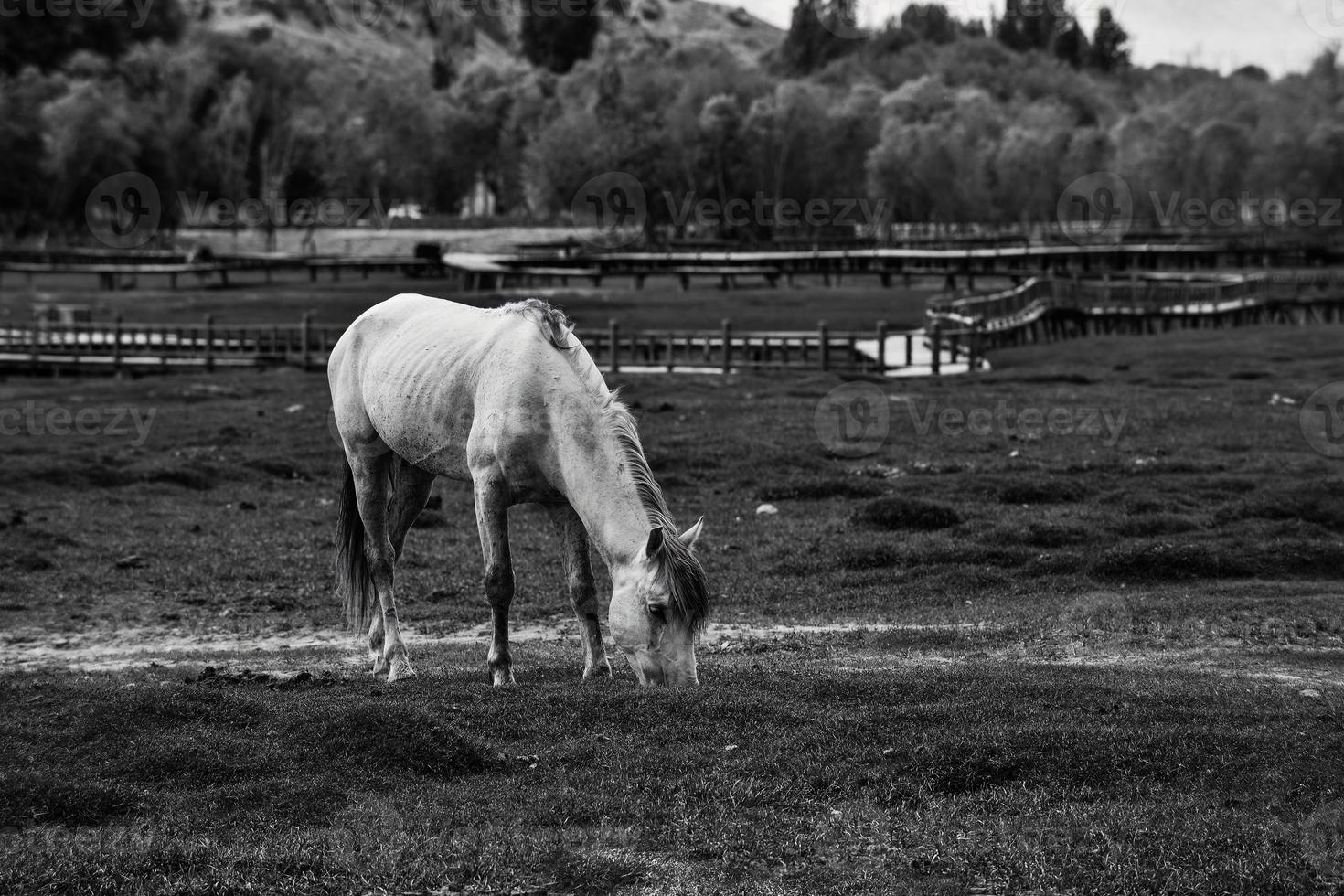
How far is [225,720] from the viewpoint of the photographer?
33.9 ft

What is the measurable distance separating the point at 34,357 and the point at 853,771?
43.6 meters

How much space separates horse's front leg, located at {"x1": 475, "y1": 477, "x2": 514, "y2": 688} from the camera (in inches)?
460

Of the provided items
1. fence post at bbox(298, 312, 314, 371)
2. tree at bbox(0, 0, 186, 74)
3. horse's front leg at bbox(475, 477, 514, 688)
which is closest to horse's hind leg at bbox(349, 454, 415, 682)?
horse's front leg at bbox(475, 477, 514, 688)

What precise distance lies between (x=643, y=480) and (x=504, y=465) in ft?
3.90

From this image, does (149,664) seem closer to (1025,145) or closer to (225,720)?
(225,720)

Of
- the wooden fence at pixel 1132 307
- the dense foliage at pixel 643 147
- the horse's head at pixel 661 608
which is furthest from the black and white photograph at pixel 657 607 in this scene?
the dense foliage at pixel 643 147

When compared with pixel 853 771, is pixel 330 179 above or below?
above

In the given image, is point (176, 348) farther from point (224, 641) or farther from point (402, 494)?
point (402, 494)

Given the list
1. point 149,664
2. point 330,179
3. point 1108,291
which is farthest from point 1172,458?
point 330,179

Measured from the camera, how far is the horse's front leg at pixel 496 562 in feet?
38.3

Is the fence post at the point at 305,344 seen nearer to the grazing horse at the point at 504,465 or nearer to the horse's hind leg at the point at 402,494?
the grazing horse at the point at 504,465

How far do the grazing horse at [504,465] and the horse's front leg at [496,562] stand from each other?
0.01 meters

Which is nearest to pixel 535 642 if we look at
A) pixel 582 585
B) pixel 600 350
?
pixel 582 585

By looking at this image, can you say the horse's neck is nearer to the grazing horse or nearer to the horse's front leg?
the grazing horse
